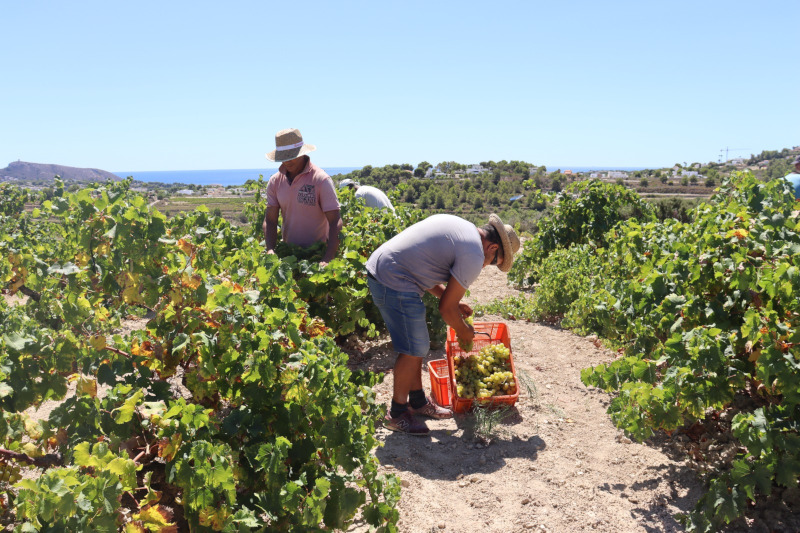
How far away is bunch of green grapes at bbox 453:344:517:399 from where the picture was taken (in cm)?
407

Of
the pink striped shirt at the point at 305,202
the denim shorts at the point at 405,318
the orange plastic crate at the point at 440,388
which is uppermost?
the pink striped shirt at the point at 305,202

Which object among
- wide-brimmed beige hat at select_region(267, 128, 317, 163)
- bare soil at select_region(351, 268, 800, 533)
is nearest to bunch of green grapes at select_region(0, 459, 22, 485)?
bare soil at select_region(351, 268, 800, 533)

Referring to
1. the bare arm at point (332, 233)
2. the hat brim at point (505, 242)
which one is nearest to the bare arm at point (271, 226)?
the bare arm at point (332, 233)

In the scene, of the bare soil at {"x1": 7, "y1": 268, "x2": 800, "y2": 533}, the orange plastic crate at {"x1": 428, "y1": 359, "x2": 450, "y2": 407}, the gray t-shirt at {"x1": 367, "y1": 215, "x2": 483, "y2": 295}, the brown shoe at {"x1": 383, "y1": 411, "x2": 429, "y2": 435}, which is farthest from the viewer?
the orange plastic crate at {"x1": 428, "y1": 359, "x2": 450, "y2": 407}

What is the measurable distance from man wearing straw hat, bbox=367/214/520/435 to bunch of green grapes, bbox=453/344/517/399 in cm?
39

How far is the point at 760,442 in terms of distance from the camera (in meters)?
2.42

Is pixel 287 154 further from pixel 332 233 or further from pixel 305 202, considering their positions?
pixel 332 233

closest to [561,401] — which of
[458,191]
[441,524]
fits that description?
[441,524]

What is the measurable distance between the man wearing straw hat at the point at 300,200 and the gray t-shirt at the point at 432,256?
1.02 m

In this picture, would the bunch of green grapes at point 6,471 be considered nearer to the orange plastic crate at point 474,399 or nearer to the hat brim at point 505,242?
the orange plastic crate at point 474,399

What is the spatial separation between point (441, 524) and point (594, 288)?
388cm

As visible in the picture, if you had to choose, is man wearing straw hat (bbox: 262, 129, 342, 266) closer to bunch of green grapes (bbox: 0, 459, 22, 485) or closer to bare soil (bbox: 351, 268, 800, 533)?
bare soil (bbox: 351, 268, 800, 533)

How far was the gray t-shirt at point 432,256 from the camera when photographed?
348cm

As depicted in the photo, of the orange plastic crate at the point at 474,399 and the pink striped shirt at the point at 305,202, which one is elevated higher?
the pink striped shirt at the point at 305,202
